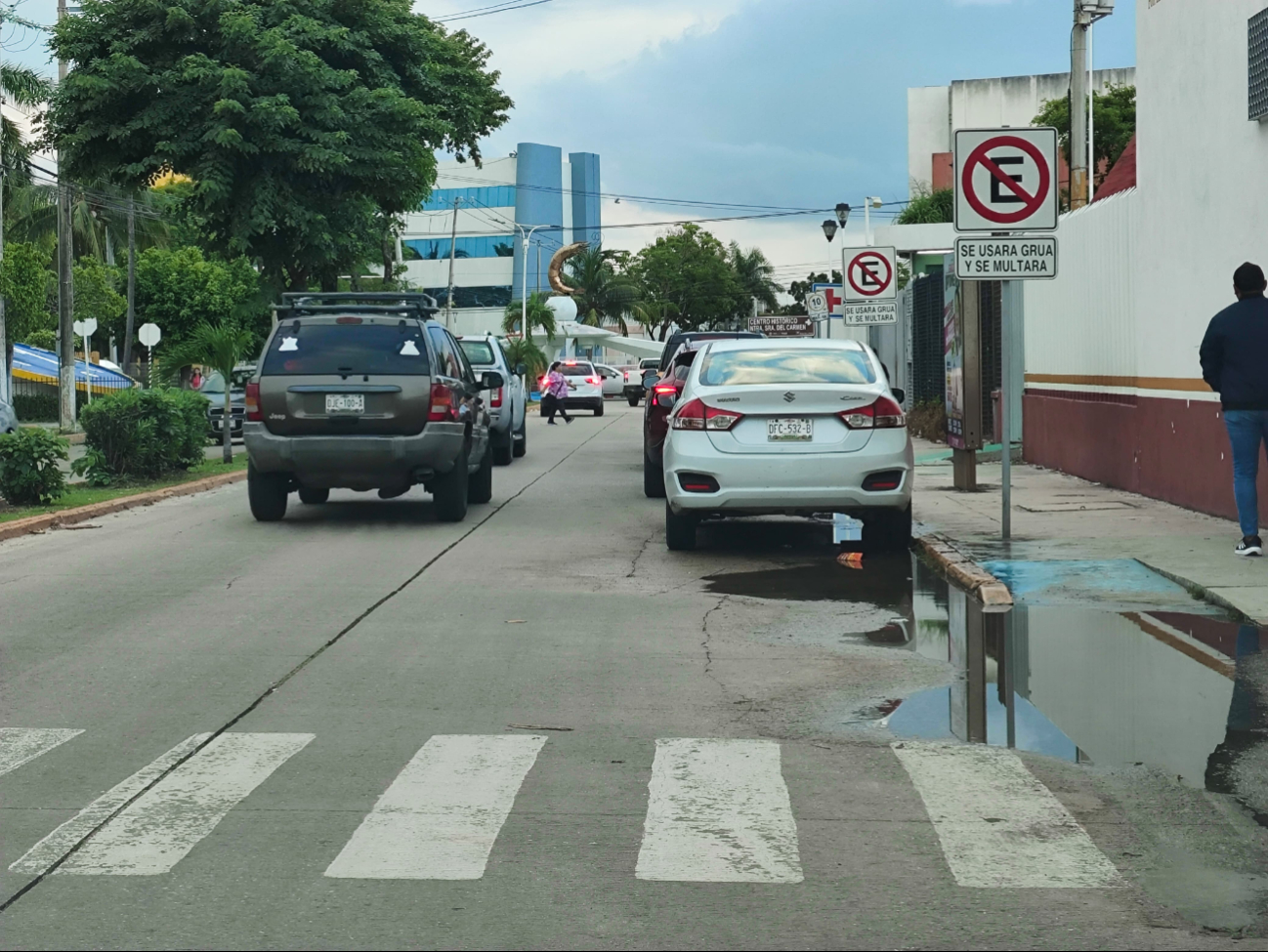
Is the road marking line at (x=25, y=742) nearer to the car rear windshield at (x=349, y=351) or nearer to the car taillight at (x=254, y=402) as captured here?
the car taillight at (x=254, y=402)

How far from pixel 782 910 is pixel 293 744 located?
2.88 metres

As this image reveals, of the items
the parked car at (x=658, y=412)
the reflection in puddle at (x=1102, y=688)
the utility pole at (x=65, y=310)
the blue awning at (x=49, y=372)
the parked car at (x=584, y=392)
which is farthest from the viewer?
the blue awning at (x=49, y=372)

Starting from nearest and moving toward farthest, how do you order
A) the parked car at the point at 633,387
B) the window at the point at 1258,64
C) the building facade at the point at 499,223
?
1. the window at the point at 1258,64
2. the parked car at the point at 633,387
3. the building facade at the point at 499,223

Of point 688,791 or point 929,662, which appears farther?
point 929,662

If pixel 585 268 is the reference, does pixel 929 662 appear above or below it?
below

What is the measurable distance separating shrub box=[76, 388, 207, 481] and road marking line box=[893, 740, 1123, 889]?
1537 centimetres

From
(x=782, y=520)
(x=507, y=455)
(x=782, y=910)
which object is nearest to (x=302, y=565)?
(x=782, y=520)

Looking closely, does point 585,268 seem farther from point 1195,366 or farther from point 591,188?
point 1195,366

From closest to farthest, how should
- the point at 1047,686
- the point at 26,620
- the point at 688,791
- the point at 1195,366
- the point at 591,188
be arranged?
the point at 688,791
the point at 1047,686
the point at 26,620
the point at 1195,366
the point at 591,188

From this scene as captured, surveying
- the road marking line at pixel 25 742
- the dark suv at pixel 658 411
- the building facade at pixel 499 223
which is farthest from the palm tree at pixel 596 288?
the road marking line at pixel 25 742

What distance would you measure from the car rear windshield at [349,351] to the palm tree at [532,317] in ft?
226

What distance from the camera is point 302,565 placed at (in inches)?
521

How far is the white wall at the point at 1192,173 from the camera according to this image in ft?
46.0

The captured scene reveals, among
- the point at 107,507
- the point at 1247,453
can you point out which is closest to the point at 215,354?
the point at 107,507
